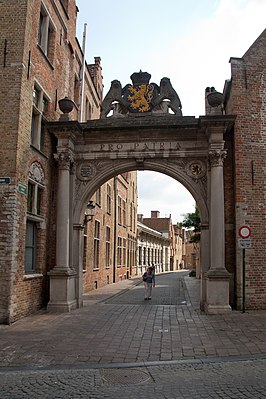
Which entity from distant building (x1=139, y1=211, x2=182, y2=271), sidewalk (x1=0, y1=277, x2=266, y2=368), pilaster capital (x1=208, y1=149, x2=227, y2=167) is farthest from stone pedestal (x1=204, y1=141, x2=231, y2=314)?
distant building (x1=139, y1=211, x2=182, y2=271)

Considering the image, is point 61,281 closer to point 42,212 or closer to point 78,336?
point 42,212

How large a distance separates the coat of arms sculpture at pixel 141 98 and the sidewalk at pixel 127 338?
6626 mm

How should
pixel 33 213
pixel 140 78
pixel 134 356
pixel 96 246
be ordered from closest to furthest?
pixel 134 356
pixel 33 213
pixel 140 78
pixel 96 246

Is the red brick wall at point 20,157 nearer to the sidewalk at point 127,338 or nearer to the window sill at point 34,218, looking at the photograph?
the window sill at point 34,218

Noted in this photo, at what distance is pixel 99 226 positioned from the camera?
22.0 meters

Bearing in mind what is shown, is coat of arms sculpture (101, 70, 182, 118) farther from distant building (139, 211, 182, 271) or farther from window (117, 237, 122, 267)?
distant building (139, 211, 182, 271)

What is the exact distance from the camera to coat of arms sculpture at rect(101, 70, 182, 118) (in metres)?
13.4

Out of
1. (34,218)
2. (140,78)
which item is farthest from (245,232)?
(140,78)

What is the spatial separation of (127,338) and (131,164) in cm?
642

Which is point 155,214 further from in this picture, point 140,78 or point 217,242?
point 217,242

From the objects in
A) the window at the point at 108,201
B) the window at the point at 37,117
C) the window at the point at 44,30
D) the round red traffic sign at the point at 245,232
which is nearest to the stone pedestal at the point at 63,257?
the window at the point at 37,117

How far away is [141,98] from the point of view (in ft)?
44.6

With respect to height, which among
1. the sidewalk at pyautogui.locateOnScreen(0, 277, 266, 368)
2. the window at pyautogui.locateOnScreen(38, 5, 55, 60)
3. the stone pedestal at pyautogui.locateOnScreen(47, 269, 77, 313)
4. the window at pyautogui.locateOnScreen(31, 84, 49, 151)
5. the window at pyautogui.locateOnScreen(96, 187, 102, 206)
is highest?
the window at pyautogui.locateOnScreen(38, 5, 55, 60)

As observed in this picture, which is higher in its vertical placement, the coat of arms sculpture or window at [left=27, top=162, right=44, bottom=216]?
the coat of arms sculpture
